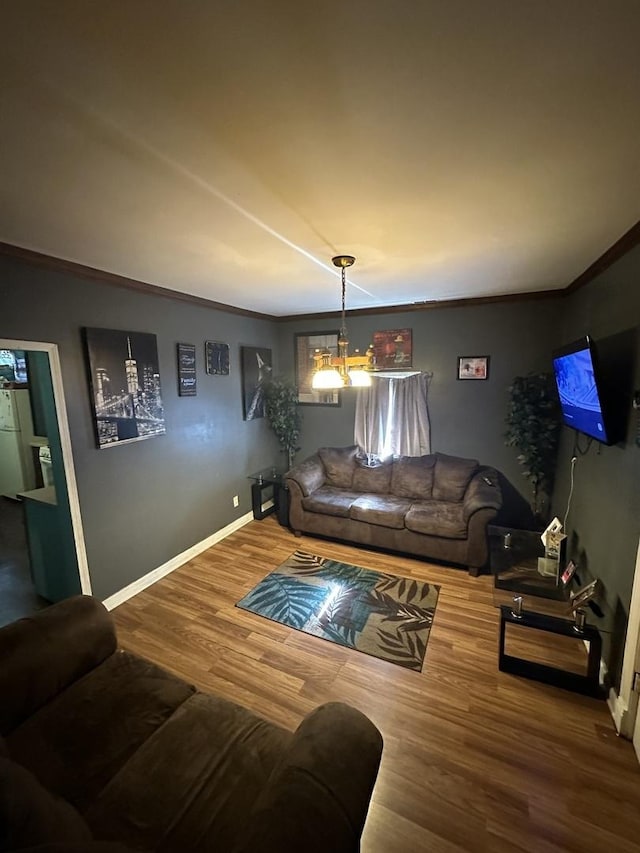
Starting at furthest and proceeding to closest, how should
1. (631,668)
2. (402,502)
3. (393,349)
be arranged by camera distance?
(393,349) → (402,502) → (631,668)

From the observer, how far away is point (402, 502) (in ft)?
12.1

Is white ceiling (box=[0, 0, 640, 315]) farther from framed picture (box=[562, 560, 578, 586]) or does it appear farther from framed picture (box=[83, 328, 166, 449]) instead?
framed picture (box=[562, 560, 578, 586])

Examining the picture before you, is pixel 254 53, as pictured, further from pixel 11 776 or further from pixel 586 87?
pixel 11 776

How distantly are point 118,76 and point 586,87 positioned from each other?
1.23 meters

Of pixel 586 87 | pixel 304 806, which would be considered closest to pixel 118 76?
pixel 586 87

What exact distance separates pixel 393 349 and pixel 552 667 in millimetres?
3180

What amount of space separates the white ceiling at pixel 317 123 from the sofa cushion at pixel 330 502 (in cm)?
250

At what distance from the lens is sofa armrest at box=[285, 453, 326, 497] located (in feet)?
12.7

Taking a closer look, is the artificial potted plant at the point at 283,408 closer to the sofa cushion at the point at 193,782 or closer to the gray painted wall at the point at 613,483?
the gray painted wall at the point at 613,483

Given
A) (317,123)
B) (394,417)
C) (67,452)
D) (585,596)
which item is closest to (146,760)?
(67,452)

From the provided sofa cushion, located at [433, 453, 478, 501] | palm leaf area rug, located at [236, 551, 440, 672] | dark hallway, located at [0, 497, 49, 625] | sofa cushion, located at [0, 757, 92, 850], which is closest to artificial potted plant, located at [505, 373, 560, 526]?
sofa cushion, located at [433, 453, 478, 501]

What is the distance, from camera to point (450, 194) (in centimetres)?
148

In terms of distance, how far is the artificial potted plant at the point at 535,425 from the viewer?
3.29m

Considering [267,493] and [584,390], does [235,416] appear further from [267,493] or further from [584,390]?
[584,390]
